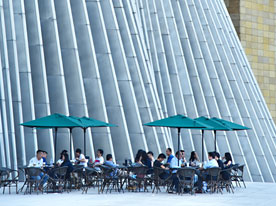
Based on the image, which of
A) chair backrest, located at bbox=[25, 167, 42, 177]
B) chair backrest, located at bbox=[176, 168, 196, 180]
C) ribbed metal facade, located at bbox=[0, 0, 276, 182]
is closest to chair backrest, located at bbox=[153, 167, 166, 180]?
chair backrest, located at bbox=[176, 168, 196, 180]

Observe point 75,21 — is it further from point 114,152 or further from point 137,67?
point 114,152

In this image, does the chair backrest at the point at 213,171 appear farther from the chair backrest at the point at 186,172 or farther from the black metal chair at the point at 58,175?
the black metal chair at the point at 58,175

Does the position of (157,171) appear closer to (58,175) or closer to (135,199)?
(135,199)

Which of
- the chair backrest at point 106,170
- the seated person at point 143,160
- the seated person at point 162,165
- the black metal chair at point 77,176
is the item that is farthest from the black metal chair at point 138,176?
the black metal chair at point 77,176

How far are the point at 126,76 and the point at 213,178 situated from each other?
7.19 metres

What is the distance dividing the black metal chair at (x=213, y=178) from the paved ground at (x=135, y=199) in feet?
1.30

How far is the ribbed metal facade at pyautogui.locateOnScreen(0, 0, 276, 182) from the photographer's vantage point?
2281cm

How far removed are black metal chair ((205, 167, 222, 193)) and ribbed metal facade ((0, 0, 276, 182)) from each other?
5.22 meters

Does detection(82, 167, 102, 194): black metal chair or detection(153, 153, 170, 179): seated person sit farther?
detection(153, 153, 170, 179): seated person

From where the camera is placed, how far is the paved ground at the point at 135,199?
16766 millimetres

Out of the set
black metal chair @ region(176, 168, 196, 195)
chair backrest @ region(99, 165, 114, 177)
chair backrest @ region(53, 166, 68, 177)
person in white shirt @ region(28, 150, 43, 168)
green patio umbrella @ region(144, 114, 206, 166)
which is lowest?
black metal chair @ region(176, 168, 196, 195)

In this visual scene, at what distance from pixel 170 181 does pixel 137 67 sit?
Answer: 305 inches

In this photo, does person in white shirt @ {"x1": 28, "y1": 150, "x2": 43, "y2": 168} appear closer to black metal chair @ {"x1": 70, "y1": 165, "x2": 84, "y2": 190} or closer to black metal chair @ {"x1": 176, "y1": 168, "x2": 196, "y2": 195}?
black metal chair @ {"x1": 70, "y1": 165, "x2": 84, "y2": 190}

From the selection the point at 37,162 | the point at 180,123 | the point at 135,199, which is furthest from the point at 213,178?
the point at 37,162
